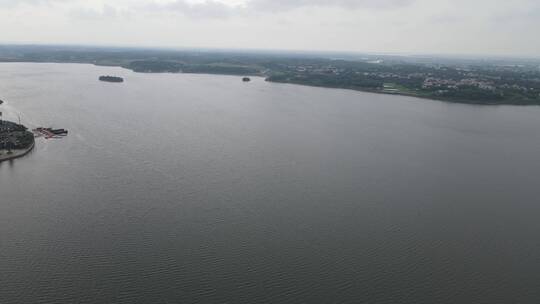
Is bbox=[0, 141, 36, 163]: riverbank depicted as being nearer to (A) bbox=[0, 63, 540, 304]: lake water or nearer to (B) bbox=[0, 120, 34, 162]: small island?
(B) bbox=[0, 120, 34, 162]: small island

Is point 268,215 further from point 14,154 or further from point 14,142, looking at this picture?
point 14,142

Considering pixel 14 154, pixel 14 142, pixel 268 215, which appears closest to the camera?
pixel 268 215

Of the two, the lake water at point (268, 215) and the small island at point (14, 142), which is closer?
the lake water at point (268, 215)

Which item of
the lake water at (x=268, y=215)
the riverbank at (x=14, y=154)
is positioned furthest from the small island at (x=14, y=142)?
the lake water at (x=268, y=215)

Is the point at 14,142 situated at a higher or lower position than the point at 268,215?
higher

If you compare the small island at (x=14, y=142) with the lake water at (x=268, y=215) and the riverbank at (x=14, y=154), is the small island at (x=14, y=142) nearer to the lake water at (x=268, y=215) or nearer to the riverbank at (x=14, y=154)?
the riverbank at (x=14, y=154)

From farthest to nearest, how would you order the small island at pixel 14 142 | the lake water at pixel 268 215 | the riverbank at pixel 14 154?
the small island at pixel 14 142 < the riverbank at pixel 14 154 < the lake water at pixel 268 215

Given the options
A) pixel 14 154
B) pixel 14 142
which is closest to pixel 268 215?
pixel 14 154
